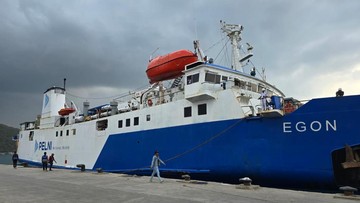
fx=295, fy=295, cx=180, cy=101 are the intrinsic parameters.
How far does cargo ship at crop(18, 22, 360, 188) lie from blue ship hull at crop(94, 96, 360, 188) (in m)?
0.03

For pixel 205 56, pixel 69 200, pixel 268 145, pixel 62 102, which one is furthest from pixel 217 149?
pixel 62 102

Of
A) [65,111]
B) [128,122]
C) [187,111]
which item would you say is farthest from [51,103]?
[187,111]

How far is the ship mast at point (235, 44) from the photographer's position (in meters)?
16.6

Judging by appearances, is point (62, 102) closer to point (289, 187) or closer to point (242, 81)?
point (242, 81)

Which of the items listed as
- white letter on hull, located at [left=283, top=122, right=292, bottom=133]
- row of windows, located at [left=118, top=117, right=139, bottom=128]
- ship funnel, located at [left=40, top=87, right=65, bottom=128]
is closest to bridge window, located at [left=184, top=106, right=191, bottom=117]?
row of windows, located at [left=118, top=117, right=139, bottom=128]

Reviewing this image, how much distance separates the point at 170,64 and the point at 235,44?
400cm

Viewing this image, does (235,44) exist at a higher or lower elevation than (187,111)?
higher

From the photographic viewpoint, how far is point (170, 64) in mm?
15672

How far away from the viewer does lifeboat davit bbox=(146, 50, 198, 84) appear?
1546 cm

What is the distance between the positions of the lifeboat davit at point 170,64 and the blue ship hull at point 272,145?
10.8 ft

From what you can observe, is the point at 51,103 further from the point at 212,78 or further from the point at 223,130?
the point at 223,130

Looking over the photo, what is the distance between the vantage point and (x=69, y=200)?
724 centimetres

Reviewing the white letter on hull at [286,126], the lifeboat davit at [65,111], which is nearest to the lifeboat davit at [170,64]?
the white letter on hull at [286,126]

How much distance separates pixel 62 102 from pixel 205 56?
16.1 m
